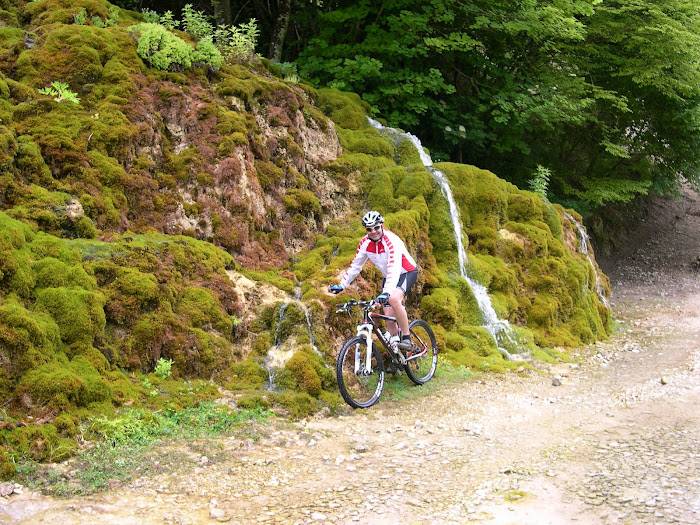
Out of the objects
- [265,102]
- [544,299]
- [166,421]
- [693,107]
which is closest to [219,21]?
[265,102]

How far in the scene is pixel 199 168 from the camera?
33.6 ft

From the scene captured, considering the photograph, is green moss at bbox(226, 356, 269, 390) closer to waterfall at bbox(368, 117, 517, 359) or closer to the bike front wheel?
the bike front wheel

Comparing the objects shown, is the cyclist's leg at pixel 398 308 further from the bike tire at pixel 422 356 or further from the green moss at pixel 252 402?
the green moss at pixel 252 402

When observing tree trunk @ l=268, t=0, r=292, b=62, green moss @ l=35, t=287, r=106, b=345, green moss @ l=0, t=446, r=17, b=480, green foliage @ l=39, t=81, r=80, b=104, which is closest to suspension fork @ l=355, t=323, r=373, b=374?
green moss @ l=35, t=287, r=106, b=345

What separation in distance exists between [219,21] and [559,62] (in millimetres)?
10836

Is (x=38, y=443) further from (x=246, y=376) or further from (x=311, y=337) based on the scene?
(x=311, y=337)

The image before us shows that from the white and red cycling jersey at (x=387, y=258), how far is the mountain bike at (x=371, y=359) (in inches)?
16.1

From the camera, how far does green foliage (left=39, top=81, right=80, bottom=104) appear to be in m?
9.42

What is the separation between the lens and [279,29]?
1678 centimetres

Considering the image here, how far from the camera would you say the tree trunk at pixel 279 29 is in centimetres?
1661

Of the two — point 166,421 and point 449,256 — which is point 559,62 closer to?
point 449,256

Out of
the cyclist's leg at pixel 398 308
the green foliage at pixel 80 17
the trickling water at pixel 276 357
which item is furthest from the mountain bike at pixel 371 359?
the green foliage at pixel 80 17

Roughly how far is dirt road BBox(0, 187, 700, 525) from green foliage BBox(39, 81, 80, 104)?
6.03 meters

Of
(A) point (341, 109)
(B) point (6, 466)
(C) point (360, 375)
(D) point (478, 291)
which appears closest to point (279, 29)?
(A) point (341, 109)
